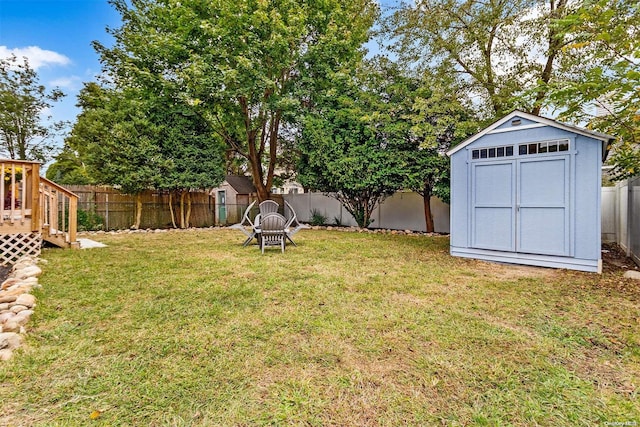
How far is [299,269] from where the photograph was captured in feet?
16.2

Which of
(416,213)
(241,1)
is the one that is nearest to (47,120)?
(241,1)

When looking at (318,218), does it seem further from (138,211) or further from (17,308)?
(17,308)

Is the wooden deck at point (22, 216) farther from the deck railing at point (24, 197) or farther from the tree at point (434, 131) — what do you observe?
the tree at point (434, 131)

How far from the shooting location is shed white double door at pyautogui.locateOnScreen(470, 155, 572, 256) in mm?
4996

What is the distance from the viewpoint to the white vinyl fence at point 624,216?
5.53 metres

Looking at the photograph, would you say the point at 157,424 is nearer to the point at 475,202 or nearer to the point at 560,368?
the point at 560,368

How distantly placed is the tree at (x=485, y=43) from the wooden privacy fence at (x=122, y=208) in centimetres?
947

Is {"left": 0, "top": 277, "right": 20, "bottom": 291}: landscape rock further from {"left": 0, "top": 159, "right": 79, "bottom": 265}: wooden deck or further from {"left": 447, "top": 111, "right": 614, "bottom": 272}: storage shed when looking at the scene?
{"left": 447, "top": 111, "right": 614, "bottom": 272}: storage shed


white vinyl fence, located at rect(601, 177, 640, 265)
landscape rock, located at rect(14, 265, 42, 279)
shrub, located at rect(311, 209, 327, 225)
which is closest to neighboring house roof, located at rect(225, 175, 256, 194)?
shrub, located at rect(311, 209, 327, 225)

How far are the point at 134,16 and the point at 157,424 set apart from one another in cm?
1376

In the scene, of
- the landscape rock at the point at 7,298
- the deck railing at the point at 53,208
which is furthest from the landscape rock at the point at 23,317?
the deck railing at the point at 53,208

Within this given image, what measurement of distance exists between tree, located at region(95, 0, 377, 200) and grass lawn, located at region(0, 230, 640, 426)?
6986 mm

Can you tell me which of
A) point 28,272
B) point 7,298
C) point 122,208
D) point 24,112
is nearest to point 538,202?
point 7,298

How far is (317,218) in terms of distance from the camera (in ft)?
42.3
